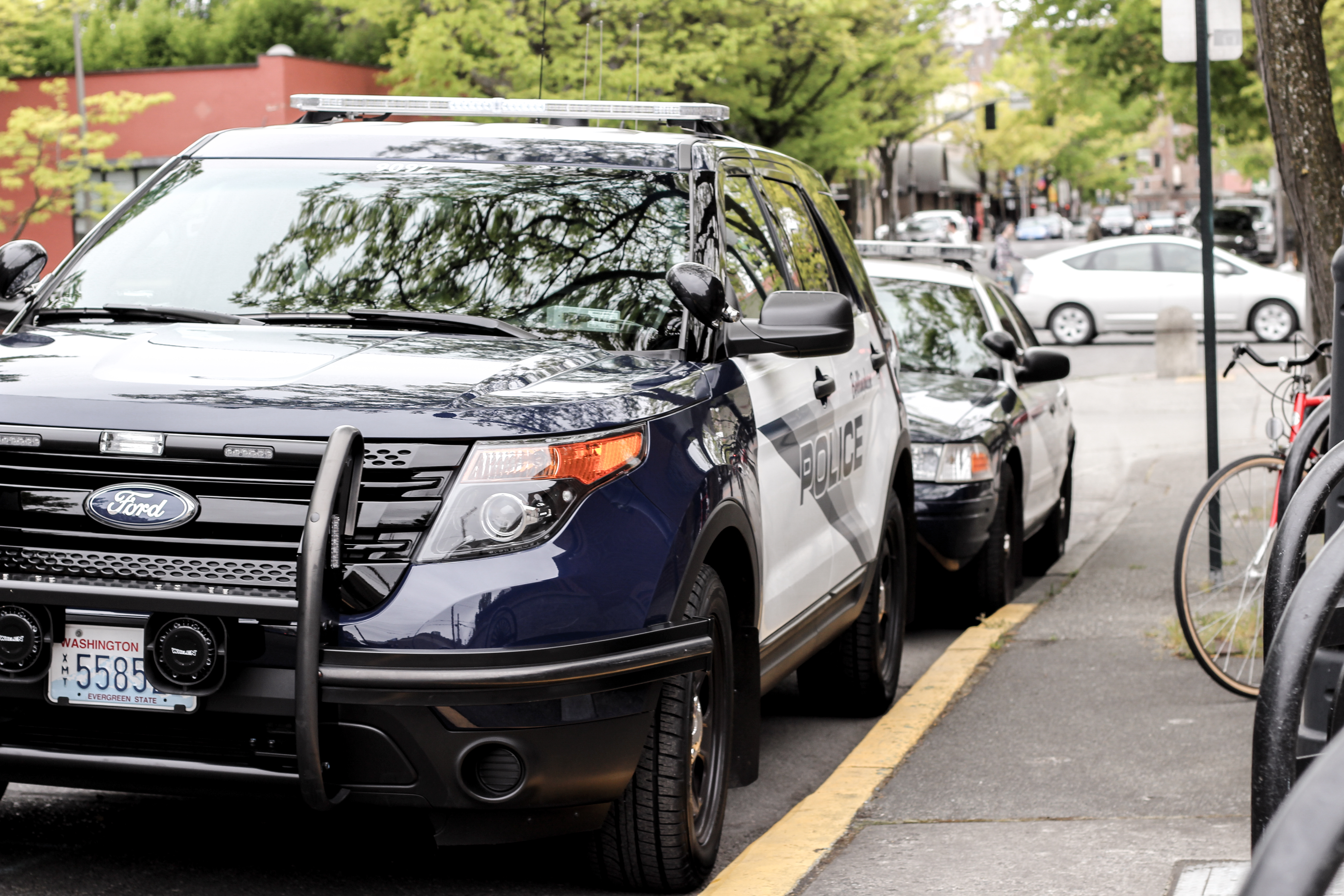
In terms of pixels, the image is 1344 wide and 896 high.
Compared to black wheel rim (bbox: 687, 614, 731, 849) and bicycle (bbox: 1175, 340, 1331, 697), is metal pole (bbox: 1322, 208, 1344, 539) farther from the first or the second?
bicycle (bbox: 1175, 340, 1331, 697)

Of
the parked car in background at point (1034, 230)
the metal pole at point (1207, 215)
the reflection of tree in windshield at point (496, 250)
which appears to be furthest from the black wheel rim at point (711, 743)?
the parked car in background at point (1034, 230)

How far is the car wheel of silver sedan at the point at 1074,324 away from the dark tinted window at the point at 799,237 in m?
21.7

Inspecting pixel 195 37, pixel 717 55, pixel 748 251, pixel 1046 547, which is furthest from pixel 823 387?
pixel 195 37

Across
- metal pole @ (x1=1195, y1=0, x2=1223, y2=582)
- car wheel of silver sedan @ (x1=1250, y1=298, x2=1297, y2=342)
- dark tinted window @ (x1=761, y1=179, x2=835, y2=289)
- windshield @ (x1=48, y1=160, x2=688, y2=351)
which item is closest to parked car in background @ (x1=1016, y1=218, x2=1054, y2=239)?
car wheel of silver sedan @ (x1=1250, y1=298, x2=1297, y2=342)

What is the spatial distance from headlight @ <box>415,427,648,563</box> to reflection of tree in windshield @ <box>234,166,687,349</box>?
81 cm

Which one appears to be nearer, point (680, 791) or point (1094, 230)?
point (680, 791)

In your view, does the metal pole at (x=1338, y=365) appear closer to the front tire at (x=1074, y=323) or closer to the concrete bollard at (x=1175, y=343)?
the concrete bollard at (x=1175, y=343)

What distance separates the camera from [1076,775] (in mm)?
5285

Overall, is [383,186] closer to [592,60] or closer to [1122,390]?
[1122,390]

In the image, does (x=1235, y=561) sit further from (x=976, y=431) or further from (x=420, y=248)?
(x=420, y=248)

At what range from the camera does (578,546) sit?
142 inches

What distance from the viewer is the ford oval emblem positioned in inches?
140

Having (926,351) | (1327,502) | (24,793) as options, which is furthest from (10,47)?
(1327,502)

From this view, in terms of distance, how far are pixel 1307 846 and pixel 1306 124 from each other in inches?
252
